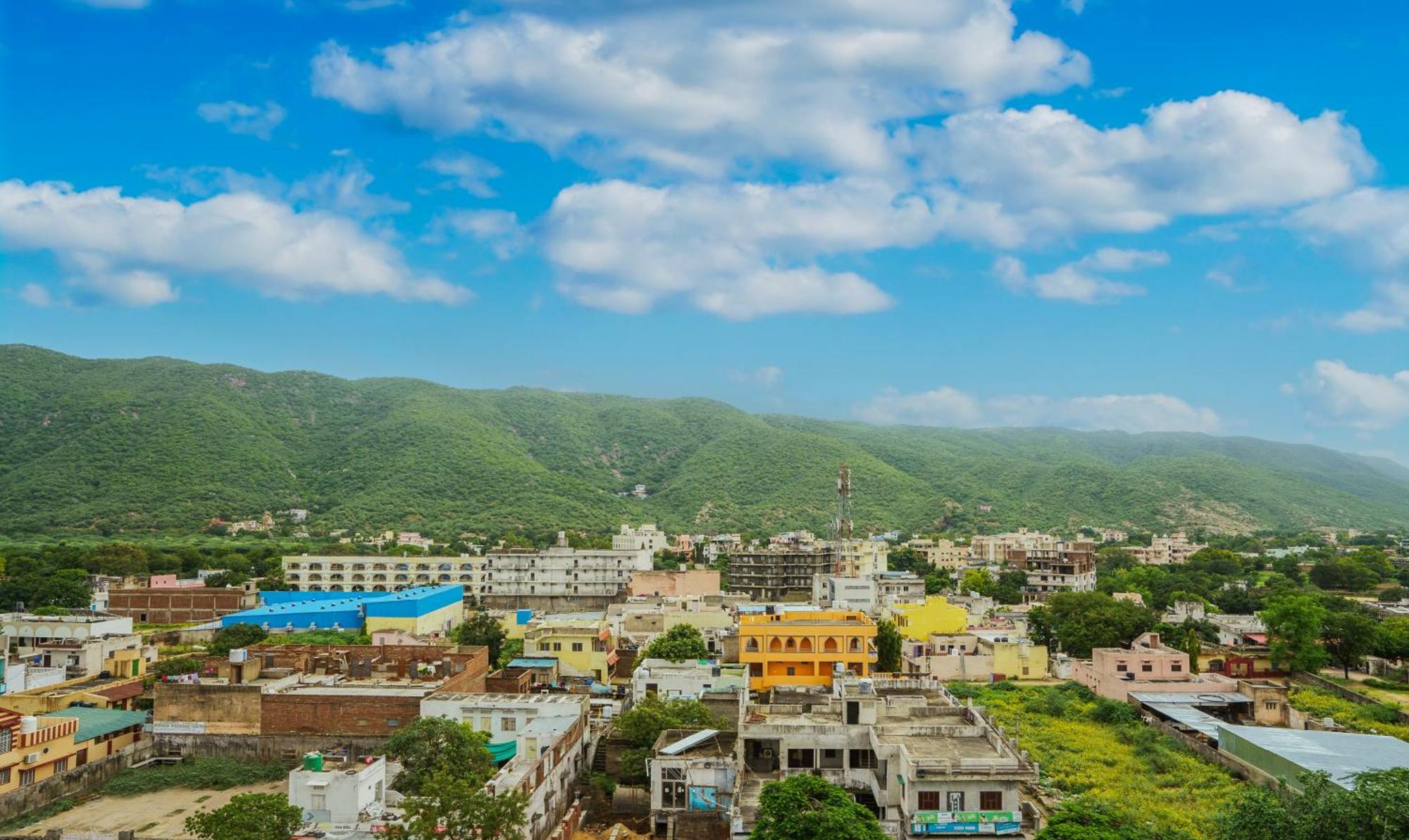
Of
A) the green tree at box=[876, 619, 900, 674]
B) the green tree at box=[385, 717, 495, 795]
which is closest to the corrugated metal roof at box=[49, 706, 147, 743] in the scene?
the green tree at box=[385, 717, 495, 795]

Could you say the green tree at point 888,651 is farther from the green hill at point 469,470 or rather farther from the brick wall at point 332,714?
the green hill at point 469,470

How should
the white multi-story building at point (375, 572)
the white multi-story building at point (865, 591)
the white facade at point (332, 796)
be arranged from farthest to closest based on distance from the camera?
the white multi-story building at point (375, 572)
the white multi-story building at point (865, 591)
the white facade at point (332, 796)

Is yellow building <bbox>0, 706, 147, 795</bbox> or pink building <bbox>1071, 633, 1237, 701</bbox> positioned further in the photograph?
pink building <bbox>1071, 633, 1237, 701</bbox>

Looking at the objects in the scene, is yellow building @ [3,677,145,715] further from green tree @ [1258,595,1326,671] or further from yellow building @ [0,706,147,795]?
green tree @ [1258,595,1326,671]

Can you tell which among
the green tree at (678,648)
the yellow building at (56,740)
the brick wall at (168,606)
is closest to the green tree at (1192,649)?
the green tree at (678,648)

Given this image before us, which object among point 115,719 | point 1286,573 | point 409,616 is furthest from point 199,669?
point 1286,573

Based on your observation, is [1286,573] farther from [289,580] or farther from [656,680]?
[289,580]
